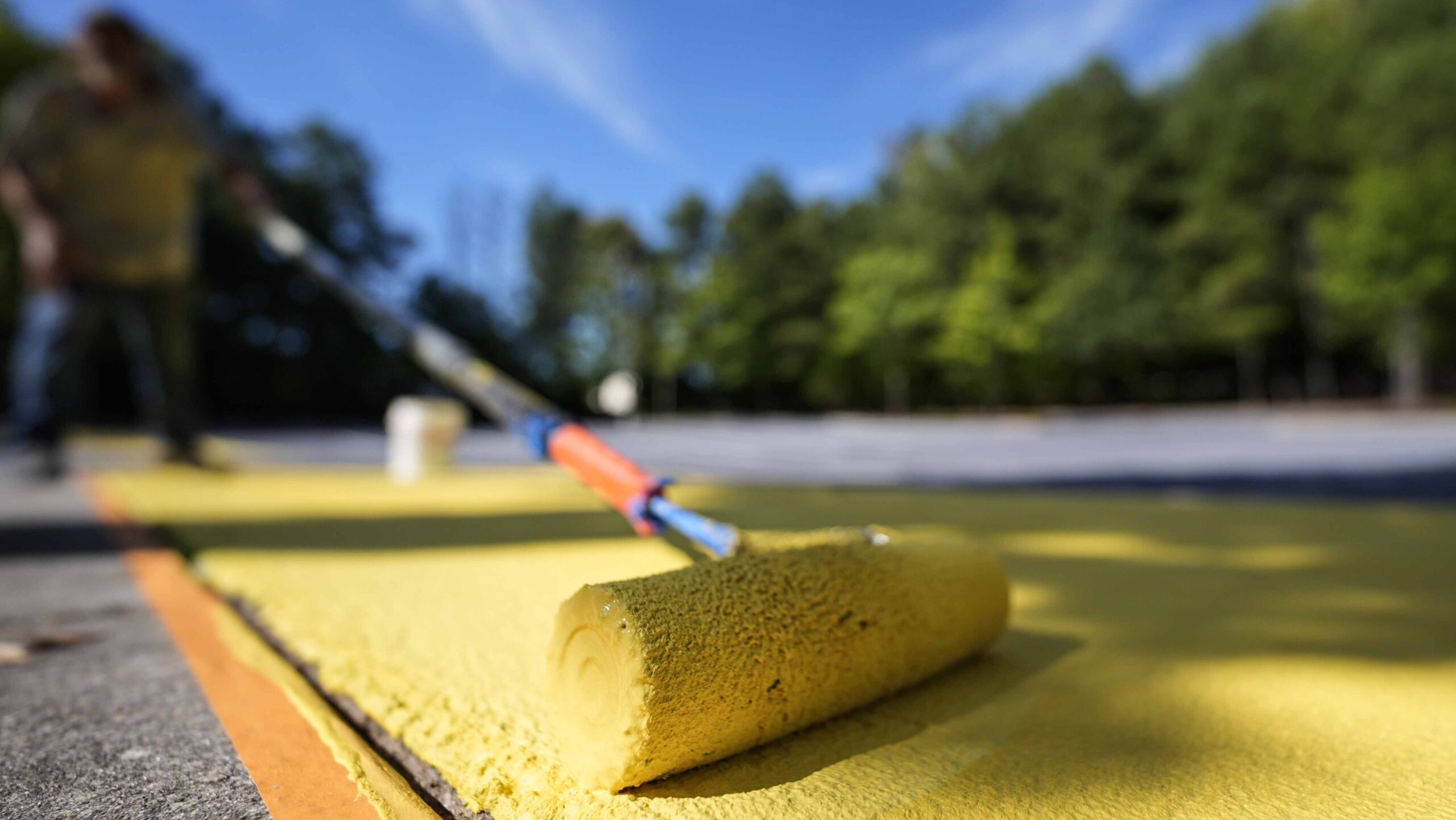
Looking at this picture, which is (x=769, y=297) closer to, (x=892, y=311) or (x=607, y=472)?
(x=892, y=311)

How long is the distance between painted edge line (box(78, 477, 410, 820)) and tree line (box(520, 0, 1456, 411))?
29.1 metres

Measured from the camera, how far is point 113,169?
4180 millimetres

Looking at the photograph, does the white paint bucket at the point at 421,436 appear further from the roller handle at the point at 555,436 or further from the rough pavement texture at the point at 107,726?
the rough pavement texture at the point at 107,726

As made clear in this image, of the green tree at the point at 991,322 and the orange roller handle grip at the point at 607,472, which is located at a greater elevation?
the green tree at the point at 991,322

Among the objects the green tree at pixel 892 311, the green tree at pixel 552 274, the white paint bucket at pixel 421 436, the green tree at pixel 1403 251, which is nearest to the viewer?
the white paint bucket at pixel 421 436

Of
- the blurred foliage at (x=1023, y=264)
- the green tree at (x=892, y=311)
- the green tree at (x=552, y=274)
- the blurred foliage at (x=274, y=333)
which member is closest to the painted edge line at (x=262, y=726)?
the blurred foliage at (x=1023, y=264)

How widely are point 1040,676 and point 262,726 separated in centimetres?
124

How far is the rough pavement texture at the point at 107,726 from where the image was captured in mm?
872

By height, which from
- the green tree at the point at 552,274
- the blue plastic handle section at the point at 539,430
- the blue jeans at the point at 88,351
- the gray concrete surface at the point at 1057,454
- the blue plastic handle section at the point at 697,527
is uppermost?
the green tree at the point at 552,274

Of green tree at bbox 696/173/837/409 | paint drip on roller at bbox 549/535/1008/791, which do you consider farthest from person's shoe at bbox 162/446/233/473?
green tree at bbox 696/173/837/409

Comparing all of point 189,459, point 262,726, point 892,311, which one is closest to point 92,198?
point 189,459

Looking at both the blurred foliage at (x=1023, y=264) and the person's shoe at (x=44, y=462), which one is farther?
the blurred foliage at (x=1023, y=264)

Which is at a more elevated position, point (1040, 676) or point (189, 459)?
point (189, 459)

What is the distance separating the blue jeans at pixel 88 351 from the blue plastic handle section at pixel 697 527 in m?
4.10
